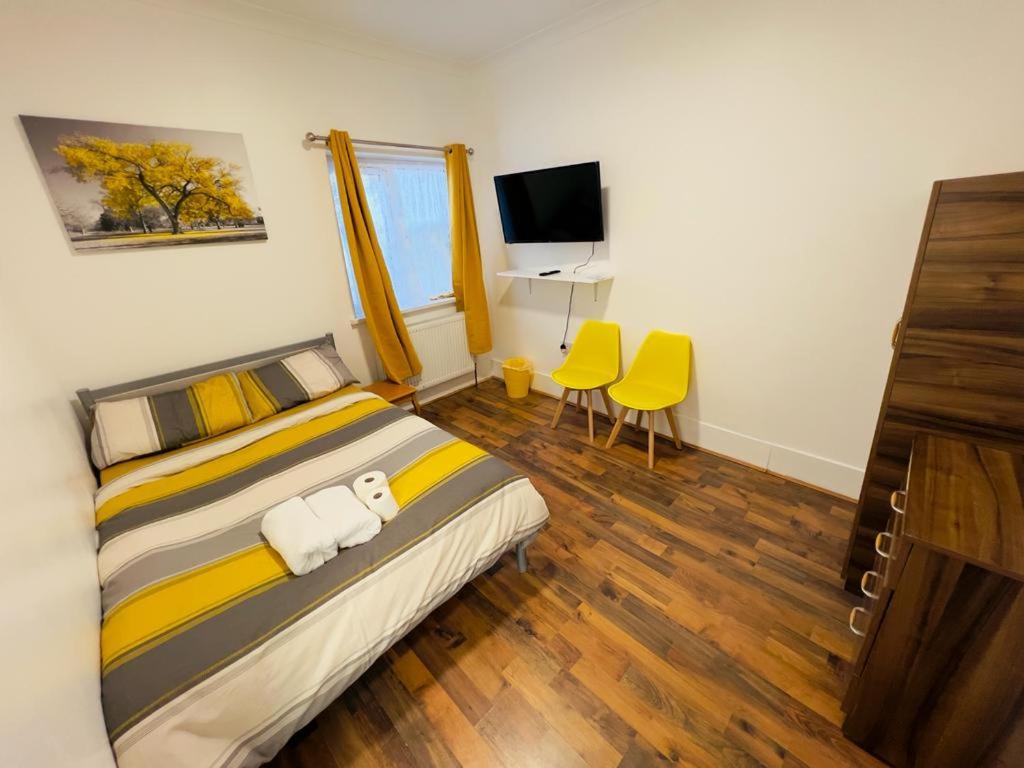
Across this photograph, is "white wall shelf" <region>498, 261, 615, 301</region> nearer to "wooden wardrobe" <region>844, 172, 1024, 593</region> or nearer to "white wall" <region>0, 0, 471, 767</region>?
"white wall" <region>0, 0, 471, 767</region>

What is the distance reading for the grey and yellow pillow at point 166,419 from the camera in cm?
196

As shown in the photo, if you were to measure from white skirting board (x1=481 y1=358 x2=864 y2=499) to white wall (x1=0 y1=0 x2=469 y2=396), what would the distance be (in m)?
2.57

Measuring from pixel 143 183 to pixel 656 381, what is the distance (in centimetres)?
312

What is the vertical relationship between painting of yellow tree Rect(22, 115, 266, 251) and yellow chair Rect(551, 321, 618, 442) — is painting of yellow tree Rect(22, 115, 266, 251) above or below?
above

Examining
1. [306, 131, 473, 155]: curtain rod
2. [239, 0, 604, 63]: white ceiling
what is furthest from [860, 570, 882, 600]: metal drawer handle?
[306, 131, 473, 155]: curtain rod

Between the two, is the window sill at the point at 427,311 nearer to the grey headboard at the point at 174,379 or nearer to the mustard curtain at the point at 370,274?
the mustard curtain at the point at 370,274

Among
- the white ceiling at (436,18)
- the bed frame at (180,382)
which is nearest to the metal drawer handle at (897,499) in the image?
the bed frame at (180,382)

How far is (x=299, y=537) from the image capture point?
1279 millimetres

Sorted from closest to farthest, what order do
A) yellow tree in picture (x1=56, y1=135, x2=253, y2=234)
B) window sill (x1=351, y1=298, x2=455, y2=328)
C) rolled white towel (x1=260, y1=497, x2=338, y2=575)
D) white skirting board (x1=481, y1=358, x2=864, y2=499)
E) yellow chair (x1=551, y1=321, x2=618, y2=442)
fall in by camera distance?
rolled white towel (x1=260, y1=497, x2=338, y2=575), yellow tree in picture (x1=56, y1=135, x2=253, y2=234), white skirting board (x1=481, y1=358, x2=864, y2=499), yellow chair (x1=551, y1=321, x2=618, y2=442), window sill (x1=351, y1=298, x2=455, y2=328)

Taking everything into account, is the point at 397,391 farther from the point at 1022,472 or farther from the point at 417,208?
the point at 1022,472

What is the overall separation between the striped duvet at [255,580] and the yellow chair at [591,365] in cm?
124

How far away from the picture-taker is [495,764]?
1227 mm

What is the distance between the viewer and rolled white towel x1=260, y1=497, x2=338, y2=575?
4.08 ft

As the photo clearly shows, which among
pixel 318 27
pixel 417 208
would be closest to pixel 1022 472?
pixel 417 208
